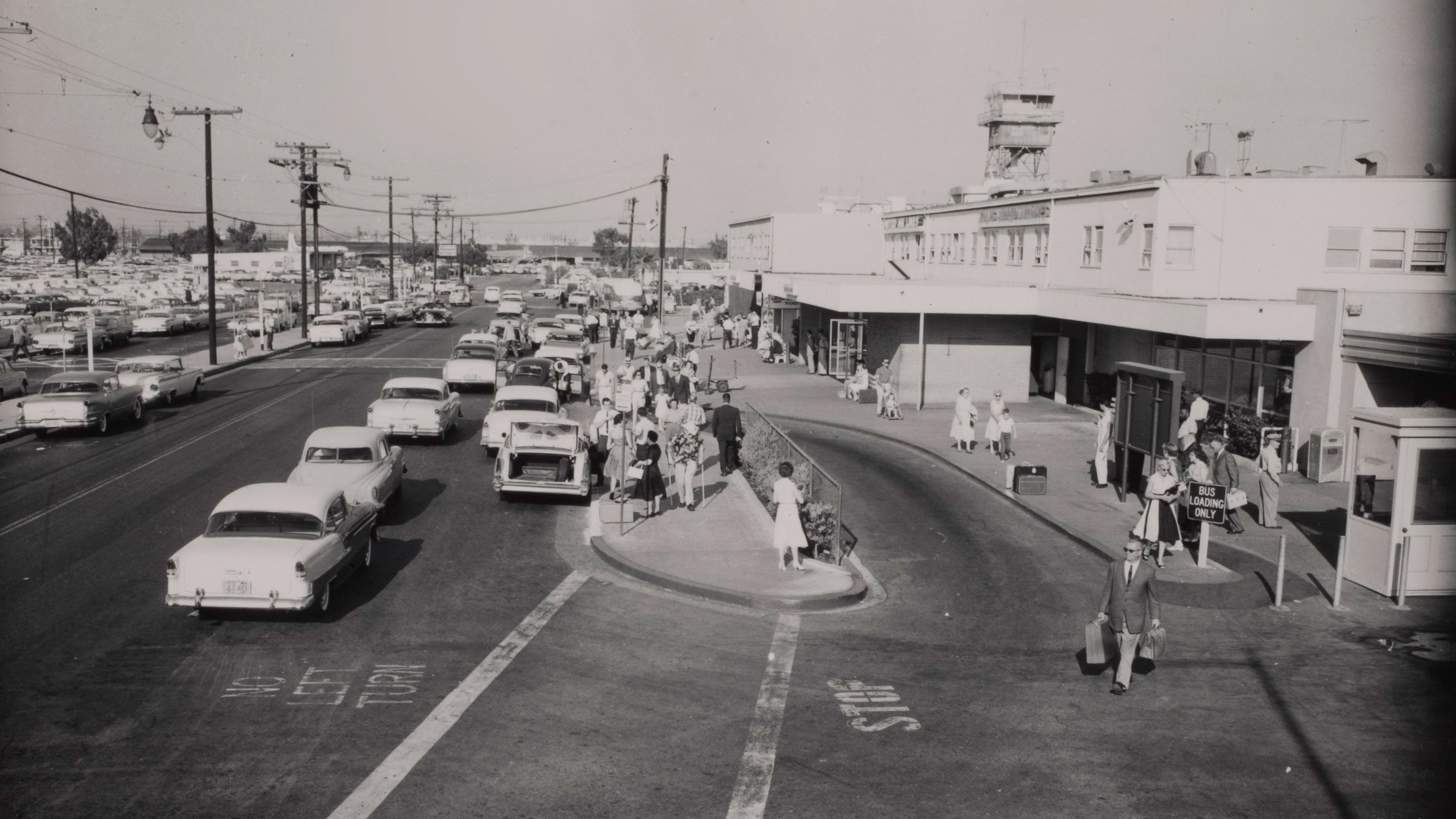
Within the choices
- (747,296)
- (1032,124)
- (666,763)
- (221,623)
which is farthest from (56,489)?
(1032,124)

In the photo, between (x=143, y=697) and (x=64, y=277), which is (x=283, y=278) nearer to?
(x=64, y=277)

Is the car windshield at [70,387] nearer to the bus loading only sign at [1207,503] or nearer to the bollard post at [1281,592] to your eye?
the bus loading only sign at [1207,503]

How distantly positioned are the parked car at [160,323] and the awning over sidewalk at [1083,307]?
34.6 meters

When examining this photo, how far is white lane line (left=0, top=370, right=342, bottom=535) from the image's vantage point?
17.2 meters

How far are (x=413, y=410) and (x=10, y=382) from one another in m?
14.4

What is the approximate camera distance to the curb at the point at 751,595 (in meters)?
14.0

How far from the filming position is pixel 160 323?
57469 millimetres

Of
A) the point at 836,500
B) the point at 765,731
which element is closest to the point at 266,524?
the point at 765,731

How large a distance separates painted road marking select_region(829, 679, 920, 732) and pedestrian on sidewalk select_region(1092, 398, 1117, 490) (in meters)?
12.1

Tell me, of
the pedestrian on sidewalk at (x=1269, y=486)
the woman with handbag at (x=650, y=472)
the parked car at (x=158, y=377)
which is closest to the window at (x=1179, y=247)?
the pedestrian on sidewalk at (x=1269, y=486)

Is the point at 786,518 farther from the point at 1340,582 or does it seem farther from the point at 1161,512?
the point at 1340,582

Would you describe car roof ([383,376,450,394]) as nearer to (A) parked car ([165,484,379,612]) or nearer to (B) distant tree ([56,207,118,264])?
(A) parked car ([165,484,379,612])

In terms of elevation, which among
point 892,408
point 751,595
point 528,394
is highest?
point 528,394

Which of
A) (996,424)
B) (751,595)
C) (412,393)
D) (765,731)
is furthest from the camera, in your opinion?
(412,393)
